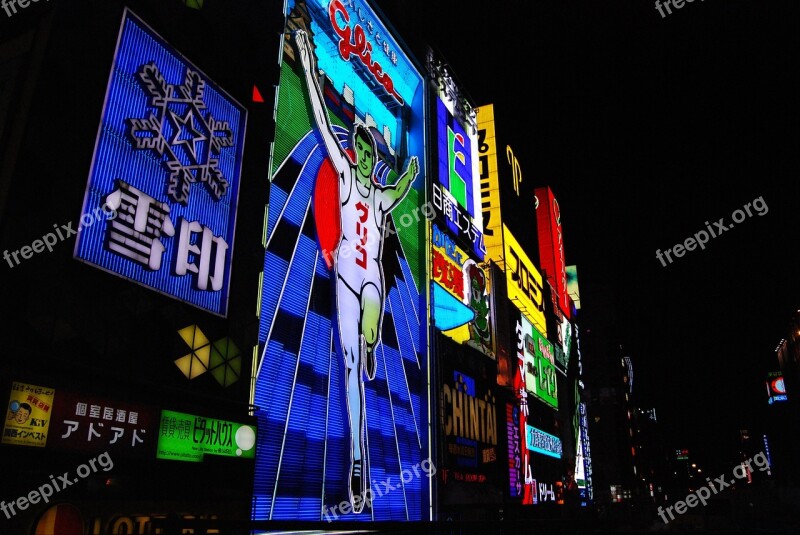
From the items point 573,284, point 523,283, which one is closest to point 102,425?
point 523,283

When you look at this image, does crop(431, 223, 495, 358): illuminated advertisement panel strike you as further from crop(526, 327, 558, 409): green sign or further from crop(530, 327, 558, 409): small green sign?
crop(530, 327, 558, 409): small green sign

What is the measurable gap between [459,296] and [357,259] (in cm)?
664

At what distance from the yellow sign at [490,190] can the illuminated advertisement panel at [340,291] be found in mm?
7729

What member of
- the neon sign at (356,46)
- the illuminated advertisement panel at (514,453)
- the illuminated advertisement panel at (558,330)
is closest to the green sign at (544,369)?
the illuminated advertisement panel at (558,330)

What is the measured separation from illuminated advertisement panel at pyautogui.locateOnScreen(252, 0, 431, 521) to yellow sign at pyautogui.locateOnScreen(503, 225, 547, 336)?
9.60m

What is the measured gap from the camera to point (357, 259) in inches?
656

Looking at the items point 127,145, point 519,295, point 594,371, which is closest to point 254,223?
point 127,145

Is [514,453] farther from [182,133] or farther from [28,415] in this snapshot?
[28,415]

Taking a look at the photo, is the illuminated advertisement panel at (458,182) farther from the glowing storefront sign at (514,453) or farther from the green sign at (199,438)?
the green sign at (199,438)

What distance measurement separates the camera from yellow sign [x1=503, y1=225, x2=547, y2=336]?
29297 millimetres

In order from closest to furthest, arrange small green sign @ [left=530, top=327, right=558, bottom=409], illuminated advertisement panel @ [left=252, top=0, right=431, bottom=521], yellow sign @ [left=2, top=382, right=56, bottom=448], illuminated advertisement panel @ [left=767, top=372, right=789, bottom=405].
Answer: yellow sign @ [left=2, top=382, right=56, bottom=448], illuminated advertisement panel @ [left=252, top=0, right=431, bottom=521], small green sign @ [left=530, top=327, right=558, bottom=409], illuminated advertisement panel @ [left=767, top=372, right=789, bottom=405]

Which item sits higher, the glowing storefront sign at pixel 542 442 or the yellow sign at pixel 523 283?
the yellow sign at pixel 523 283

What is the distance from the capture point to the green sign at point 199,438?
9.90 meters

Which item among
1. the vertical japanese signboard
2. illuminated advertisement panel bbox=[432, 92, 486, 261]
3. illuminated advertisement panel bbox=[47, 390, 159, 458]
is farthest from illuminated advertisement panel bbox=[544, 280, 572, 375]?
illuminated advertisement panel bbox=[47, 390, 159, 458]
